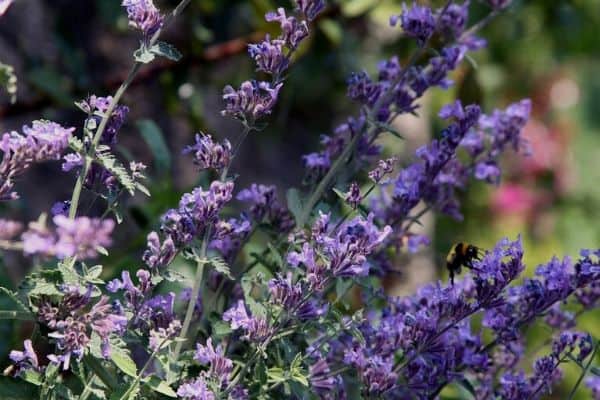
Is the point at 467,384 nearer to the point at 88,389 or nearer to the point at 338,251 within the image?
the point at 338,251

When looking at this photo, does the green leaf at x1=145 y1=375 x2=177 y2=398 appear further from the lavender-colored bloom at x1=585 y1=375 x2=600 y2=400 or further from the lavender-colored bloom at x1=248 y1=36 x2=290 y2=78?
the lavender-colored bloom at x1=585 y1=375 x2=600 y2=400

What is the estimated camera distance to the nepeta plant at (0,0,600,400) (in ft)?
2.97

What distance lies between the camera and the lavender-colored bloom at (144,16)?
0.94 meters

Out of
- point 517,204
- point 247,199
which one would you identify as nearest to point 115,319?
point 247,199

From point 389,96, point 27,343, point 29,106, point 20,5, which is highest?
point 20,5

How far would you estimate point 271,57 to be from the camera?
1.00 metres

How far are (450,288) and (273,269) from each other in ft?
0.79

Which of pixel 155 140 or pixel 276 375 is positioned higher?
pixel 155 140

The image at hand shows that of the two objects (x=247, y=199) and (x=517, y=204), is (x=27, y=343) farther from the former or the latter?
(x=517, y=204)

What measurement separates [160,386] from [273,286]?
146 millimetres

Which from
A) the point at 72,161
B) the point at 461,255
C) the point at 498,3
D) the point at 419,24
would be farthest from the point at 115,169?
the point at 498,3

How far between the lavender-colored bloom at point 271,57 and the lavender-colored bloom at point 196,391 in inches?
12.8

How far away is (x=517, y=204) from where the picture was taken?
164 inches

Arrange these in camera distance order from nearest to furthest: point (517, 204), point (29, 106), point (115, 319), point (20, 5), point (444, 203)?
1. point (115, 319)
2. point (444, 203)
3. point (29, 106)
4. point (20, 5)
5. point (517, 204)
